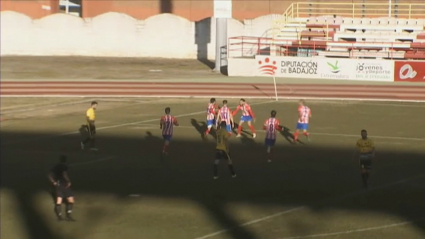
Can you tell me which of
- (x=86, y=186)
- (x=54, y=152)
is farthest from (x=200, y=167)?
(x=54, y=152)

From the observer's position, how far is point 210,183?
20469mm

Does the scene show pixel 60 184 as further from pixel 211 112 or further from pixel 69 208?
pixel 211 112

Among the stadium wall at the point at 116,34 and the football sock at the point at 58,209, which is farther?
the stadium wall at the point at 116,34

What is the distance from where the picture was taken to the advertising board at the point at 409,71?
1594 inches

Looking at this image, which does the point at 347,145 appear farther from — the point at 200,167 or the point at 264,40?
the point at 264,40

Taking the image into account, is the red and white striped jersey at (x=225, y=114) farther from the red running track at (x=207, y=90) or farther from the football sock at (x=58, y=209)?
the red running track at (x=207, y=90)

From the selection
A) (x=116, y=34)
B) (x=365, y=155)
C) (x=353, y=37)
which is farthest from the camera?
(x=116, y=34)

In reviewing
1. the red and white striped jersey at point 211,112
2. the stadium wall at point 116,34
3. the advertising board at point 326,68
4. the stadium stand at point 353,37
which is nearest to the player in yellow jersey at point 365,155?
the red and white striped jersey at point 211,112

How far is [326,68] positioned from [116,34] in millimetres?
18868

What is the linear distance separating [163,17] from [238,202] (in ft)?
126

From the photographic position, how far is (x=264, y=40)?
53.7 meters

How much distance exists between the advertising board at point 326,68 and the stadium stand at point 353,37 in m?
2.35

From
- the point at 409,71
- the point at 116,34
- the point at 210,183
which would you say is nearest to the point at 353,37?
the point at 409,71

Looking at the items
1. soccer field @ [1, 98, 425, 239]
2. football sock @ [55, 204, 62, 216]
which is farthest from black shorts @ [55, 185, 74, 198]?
soccer field @ [1, 98, 425, 239]
